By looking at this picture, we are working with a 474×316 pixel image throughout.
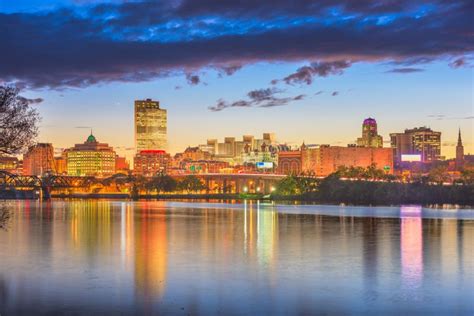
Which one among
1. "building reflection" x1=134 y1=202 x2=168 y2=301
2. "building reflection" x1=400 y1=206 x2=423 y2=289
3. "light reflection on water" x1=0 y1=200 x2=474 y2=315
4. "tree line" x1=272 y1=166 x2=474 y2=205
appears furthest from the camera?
"tree line" x1=272 y1=166 x2=474 y2=205

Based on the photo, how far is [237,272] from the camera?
33.3 m

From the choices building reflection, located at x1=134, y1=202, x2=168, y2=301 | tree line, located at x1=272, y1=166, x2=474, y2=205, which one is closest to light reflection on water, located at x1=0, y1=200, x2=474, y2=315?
building reflection, located at x1=134, y1=202, x2=168, y2=301

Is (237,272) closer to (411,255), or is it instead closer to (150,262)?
(150,262)

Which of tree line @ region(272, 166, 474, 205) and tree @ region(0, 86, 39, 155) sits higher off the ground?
tree @ region(0, 86, 39, 155)

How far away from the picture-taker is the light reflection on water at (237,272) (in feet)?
81.8

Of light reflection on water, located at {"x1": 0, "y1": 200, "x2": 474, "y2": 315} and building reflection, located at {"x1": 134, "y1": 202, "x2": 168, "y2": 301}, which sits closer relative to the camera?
light reflection on water, located at {"x1": 0, "y1": 200, "x2": 474, "y2": 315}

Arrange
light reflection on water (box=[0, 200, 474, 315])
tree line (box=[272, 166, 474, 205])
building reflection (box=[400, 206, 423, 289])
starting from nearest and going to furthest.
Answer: light reflection on water (box=[0, 200, 474, 315])
building reflection (box=[400, 206, 423, 289])
tree line (box=[272, 166, 474, 205])

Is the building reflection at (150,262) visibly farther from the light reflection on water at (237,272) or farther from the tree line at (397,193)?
the tree line at (397,193)

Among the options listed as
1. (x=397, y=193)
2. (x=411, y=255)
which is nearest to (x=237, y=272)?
(x=411, y=255)

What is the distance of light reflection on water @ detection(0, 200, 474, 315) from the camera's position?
2492 cm

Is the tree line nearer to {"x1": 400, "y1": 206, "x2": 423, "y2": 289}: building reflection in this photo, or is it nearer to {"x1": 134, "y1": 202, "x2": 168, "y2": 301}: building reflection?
{"x1": 400, "y1": 206, "x2": 423, "y2": 289}: building reflection

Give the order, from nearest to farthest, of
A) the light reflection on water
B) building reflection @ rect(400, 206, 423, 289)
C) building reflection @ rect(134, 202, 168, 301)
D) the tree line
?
the light reflection on water, building reflection @ rect(134, 202, 168, 301), building reflection @ rect(400, 206, 423, 289), the tree line

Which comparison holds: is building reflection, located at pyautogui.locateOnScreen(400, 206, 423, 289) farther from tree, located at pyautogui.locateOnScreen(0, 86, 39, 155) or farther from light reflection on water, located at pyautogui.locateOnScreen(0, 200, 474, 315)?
tree, located at pyautogui.locateOnScreen(0, 86, 39, 155)

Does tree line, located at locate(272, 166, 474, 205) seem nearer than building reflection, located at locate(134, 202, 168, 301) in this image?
No
